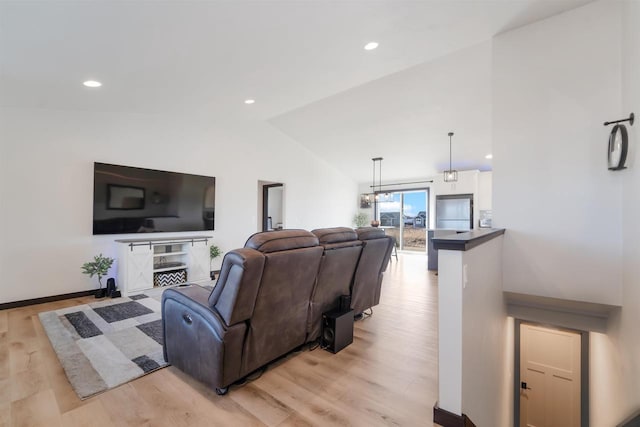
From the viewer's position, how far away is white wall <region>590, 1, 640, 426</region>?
2.07 meters

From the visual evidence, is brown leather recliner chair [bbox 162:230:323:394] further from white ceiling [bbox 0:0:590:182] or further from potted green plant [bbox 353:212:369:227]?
potted green plant [bbox 353:212:369:227]

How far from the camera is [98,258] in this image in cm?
391

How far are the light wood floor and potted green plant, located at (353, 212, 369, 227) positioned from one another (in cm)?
697

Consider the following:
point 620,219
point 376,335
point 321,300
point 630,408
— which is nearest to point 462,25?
point 620,219

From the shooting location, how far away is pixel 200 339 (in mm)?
1845

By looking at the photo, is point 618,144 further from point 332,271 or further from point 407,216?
point 407,216

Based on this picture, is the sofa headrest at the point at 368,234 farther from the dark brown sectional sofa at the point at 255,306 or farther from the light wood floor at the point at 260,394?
the light wood floor at the point at 260,394

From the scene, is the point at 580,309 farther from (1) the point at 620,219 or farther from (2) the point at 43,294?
(2) the point at 43,294

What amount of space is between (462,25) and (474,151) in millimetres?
4264

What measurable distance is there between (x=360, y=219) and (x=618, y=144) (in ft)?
24.4

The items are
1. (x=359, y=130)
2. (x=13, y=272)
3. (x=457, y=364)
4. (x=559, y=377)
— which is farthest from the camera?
(x=359, y=130)

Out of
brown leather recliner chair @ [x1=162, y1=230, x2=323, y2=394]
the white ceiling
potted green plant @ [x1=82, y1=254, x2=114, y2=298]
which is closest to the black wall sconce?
the white ceiling

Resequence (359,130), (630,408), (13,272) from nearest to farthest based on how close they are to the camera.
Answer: (630,408) < (13,272) < (359,130)

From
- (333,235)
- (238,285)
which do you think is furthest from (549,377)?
(238,285)
